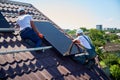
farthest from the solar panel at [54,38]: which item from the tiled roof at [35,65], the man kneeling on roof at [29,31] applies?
the man kneeling on roof at [29,31]

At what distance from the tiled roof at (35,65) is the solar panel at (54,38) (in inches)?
6.7

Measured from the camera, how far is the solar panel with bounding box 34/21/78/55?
6369 mm

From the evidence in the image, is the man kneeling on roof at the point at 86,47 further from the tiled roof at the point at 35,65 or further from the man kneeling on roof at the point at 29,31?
the man kneeling on roof at the point at 29,31

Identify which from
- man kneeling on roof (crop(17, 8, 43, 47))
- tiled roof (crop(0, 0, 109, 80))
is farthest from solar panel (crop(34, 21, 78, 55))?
man kneeling on roof (crop(17, 8, 43, 47))

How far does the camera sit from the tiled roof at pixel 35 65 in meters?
4.70

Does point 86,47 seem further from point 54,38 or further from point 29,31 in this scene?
point 29,31

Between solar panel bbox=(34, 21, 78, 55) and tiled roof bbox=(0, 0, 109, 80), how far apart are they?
170 millimetres

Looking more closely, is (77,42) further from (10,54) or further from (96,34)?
(96,34)

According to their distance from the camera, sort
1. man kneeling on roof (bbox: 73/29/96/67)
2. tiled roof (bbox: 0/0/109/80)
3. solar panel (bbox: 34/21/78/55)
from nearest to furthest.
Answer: tiled roof (bbox: 0/0/109/80)
solar panel (bbox: 34/21/78/55)
man kneeling on roof (bbox: 73/29/96/67)

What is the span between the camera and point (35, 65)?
524 cm

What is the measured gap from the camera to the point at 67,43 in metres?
6.84

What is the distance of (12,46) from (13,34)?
740 mm

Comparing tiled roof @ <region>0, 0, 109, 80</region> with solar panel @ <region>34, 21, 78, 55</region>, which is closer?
tiled roof @ <region>0, 0, 109, 80</region>

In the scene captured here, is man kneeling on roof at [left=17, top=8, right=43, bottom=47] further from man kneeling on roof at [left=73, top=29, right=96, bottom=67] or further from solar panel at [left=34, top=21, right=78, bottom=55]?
man kneeling on roof at [left=73, top=29, right=96, bottom=67]
